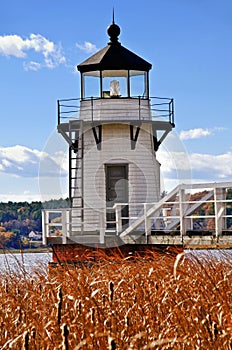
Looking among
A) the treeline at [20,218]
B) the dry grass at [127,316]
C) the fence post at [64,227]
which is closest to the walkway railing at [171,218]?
the fence post at [64,227]

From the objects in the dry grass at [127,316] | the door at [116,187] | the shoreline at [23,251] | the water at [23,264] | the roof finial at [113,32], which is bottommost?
the dry grass at [127,316]

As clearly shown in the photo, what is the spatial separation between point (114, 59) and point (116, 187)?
12.6ft

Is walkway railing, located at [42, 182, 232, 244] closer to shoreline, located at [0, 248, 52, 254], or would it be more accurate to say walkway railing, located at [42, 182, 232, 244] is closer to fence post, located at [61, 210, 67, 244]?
fence post, located at [61, 210, 67, 244]

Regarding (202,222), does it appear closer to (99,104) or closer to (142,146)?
(142,146)

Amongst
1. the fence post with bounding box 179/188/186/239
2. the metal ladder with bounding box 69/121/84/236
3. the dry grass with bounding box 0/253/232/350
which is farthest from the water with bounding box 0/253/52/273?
the metal ladder with bounding box 69/121/84/236

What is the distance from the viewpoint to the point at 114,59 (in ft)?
75.0

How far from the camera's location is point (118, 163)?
2309 centimetres

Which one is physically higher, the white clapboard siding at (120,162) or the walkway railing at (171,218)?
the white clapboard siding at (120,162)

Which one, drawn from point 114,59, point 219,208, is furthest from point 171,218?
point 114,59

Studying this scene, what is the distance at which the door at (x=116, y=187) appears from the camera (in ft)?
75.3

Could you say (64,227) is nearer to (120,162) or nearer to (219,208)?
(120,162)

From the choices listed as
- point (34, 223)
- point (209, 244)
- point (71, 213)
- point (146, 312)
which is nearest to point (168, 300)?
point (146, 312)

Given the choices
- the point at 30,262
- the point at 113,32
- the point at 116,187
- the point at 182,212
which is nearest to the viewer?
the point at 30,262

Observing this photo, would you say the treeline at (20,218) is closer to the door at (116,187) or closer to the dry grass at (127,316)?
the door at (116,187)
